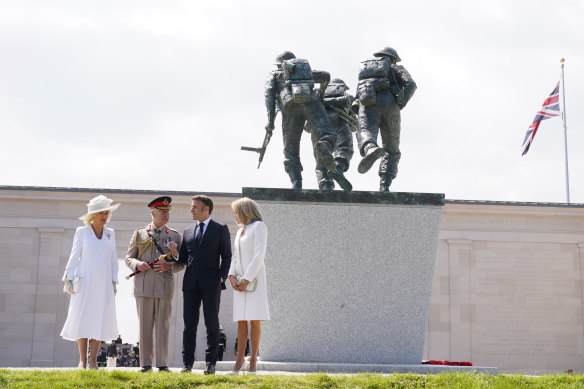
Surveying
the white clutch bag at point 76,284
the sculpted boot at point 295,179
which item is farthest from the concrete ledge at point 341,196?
the white clutch bag at point 76,284

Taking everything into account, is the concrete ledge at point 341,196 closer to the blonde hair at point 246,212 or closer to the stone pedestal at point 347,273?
the stone pedestal at point 347,273

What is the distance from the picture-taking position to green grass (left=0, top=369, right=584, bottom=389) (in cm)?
746

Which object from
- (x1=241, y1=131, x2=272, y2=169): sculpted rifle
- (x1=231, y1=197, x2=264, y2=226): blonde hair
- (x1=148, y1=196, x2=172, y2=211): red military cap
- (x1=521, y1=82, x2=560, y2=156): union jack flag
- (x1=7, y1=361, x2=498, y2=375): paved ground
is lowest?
(x1=7, y1=361, x2=498, y2=375): paved ground

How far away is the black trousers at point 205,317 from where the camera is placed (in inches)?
330

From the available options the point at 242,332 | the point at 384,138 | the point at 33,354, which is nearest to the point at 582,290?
the point at 33,354

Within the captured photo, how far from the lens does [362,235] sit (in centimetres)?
1045

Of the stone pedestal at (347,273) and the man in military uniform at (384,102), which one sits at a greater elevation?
the man in military uniform at (384,102)

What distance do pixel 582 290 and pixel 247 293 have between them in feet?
91.8

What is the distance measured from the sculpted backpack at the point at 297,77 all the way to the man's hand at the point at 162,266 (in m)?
3.58

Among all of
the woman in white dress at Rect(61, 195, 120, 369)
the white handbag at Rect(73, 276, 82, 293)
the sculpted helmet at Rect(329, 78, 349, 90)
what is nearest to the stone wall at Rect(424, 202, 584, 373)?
the sculpted helmet at Rect(329, 78, 349, 90)

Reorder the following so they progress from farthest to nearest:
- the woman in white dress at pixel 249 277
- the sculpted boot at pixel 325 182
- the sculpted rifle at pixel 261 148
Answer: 1. the sculpted rifle at pixel 261 148
2. the sculpted boot at pixel 325 182
3. the woman in white dress at pixel 249 277

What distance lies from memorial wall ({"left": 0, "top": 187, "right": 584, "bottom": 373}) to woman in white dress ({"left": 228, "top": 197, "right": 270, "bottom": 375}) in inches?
912

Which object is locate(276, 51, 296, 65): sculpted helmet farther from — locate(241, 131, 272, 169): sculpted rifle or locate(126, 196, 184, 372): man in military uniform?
locate(126, 196, 184, 372): man in military uniform

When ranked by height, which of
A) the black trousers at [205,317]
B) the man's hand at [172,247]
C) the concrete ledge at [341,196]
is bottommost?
the black trousers at [205,317]
